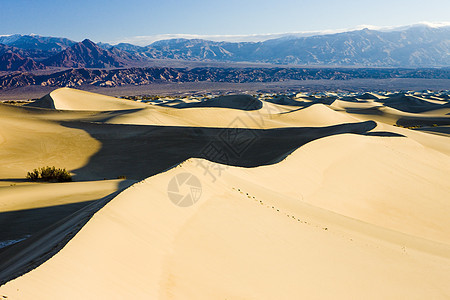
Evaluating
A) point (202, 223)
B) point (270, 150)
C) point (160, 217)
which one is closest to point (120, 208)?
point (160, 217)

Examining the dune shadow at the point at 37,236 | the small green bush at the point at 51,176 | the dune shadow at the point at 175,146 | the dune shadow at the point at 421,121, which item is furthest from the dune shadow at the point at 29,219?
the dune shadow at the point at 421,121

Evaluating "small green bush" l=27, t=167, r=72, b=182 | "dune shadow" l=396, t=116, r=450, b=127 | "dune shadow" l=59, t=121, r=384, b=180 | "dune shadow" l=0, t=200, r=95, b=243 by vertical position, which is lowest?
"dune shadow" l=396, t=116, r=450, b=127

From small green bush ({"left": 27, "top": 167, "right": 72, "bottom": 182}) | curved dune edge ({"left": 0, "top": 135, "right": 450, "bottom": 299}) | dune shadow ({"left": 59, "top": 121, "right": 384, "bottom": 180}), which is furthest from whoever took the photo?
dune shadow ({"left": 59, "top": 121, "right": 384, "bottom": 180})

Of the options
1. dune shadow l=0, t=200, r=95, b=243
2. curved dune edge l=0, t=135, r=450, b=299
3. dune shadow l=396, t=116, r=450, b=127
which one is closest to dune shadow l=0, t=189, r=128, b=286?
dune shadow l=0, t=200, r=95, b=243

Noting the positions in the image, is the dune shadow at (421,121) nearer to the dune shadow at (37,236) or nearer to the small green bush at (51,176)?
the small green bush at (51,176)

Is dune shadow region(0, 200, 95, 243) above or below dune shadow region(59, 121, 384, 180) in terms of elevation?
above

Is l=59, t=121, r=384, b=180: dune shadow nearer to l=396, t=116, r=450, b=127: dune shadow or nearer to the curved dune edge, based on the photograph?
the curved dune edge

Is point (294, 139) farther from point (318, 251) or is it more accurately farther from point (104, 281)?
point (104, 281)

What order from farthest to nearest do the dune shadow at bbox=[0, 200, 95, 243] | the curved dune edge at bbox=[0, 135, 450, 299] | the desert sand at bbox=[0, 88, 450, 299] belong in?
the dune shadow at bbox=[0, 200, 95, 243] < the desert sand at bbox=[0, 88, 450, 299] < the curved dune edge at bbox=[0, 135, 450, 299]
